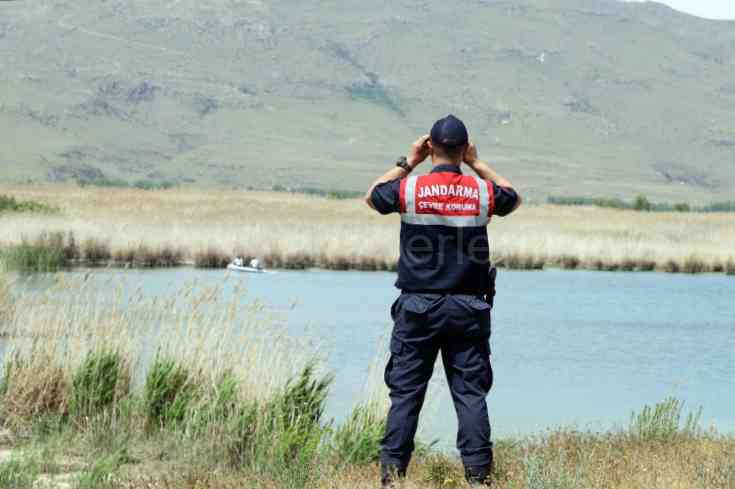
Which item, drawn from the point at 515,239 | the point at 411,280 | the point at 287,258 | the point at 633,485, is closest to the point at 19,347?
the point at 411,280

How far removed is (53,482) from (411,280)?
2335 millimetres

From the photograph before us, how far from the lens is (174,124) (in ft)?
646

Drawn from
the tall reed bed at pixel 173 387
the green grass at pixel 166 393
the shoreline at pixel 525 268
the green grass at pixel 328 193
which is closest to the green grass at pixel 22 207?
the shoreline at pixel 525 268

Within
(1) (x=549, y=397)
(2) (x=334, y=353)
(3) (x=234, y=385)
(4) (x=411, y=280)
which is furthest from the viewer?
(2) (x=334, y=353)

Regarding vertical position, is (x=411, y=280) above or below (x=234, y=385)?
above

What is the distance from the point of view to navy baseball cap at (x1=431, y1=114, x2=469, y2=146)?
22.7 ft

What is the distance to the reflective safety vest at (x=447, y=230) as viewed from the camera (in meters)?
6.87

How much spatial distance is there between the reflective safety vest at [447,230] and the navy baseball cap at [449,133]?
0.15 meters

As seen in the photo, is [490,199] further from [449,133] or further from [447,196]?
[449,133]

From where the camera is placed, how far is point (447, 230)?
22.7 ft

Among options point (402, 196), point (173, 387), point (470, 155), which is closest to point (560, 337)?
point (173, 387)

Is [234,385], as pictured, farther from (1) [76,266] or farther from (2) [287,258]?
(2) [287,258]

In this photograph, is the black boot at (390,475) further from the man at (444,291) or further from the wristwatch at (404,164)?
the wristwatch at (404,164)

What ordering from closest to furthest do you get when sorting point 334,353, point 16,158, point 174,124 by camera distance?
point 334,353, point 16,158, point 174,124
